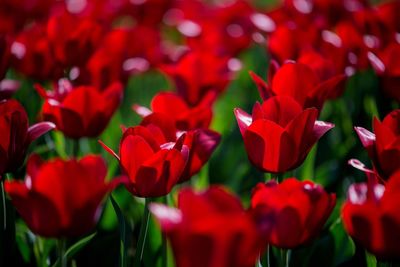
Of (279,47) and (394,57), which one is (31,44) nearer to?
(279,47)

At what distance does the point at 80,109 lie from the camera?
4.09 feet

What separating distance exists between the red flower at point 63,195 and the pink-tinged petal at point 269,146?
289mm

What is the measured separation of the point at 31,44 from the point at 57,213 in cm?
100

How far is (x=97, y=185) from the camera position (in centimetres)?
80

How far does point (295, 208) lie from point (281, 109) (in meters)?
0.25

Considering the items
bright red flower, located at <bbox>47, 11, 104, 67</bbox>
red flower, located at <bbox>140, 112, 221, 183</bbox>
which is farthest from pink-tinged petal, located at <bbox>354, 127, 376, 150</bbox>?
bright red flower, located at <bbox>47, 11, 104, 67</bbox>

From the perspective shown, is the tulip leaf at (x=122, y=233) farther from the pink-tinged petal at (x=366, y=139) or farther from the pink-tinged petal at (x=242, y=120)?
the pink-tinged petal at (x=366, y=139)

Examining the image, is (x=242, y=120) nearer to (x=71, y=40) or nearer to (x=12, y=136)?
(x=12, y=136)

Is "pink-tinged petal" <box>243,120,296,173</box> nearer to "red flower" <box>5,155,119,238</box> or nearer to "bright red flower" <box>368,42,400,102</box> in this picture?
"red flower" <box>5,155,119,238</box>

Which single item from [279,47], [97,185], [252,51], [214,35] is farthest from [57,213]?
[252,51]

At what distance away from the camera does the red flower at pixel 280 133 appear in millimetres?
991

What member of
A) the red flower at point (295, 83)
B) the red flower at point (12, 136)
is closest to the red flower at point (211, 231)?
the red flower at point (12, 136)

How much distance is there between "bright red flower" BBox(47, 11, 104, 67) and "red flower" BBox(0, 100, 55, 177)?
1.83 feet

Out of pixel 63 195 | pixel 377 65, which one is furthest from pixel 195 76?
pixel 63 195
